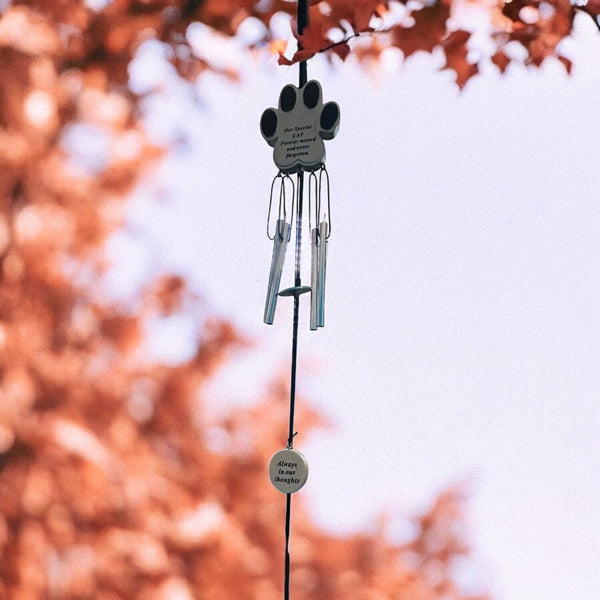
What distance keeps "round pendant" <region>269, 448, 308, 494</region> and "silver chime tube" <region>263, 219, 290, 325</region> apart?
119 mm

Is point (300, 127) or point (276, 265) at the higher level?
point (300, 127)

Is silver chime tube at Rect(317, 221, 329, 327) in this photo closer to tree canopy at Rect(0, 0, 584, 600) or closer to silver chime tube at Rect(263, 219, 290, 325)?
silver chime tube at Rect(263, 219, 290, 325)

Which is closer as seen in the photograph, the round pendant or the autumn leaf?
the round pendant

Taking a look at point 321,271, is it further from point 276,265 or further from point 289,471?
point 289,471

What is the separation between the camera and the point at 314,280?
69 centimetres

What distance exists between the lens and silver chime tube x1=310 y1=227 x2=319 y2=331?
2.22 feet

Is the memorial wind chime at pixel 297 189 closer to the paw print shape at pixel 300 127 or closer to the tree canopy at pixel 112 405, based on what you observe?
the paw print shape at pixel 300 127

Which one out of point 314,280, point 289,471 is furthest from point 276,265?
point 289,471

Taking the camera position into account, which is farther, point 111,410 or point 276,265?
point 111,410

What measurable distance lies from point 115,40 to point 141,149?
18 centimetres

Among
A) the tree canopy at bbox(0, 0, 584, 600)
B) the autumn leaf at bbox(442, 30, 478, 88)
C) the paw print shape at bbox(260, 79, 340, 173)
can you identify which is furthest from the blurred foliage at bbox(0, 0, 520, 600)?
the paw print shape at bbox(260, 79, 340, 173)

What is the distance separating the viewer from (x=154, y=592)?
4.31 feet

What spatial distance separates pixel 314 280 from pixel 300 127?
0.14 m

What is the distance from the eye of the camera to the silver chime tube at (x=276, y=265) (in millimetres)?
720
